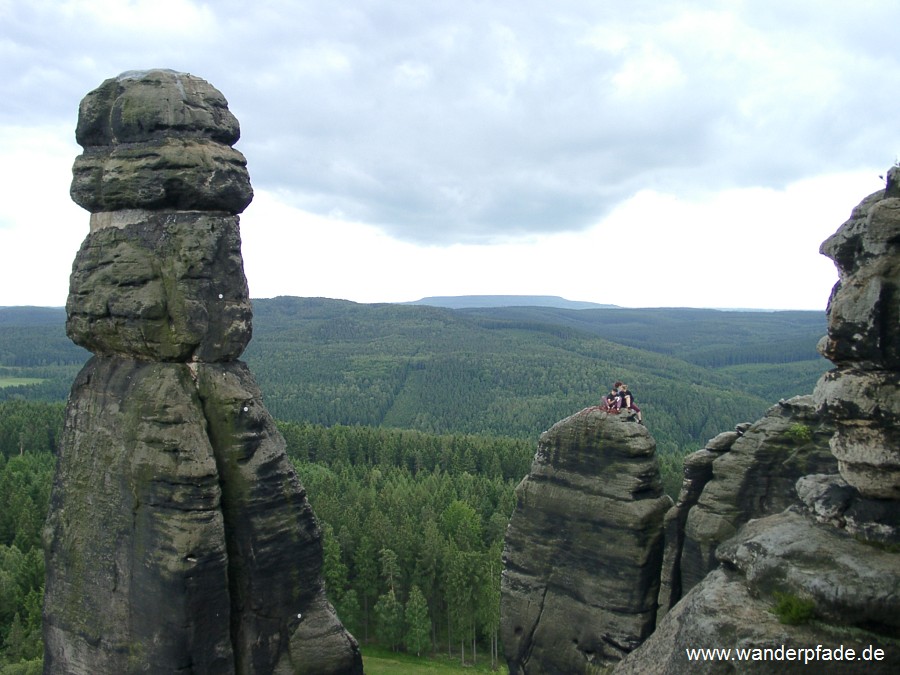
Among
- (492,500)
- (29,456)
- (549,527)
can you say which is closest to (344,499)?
(492,500)

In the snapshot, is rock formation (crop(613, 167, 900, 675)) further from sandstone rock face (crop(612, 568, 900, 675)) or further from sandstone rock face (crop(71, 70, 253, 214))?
sandstone rock face (crop(71, 70, 253, 214))

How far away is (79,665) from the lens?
1991 cm

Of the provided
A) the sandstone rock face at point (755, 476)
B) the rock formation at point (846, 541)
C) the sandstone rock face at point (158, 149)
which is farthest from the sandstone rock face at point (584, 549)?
the sandstone rock face at point (158, 149)

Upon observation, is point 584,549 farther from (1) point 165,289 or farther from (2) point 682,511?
(1) point 165,289

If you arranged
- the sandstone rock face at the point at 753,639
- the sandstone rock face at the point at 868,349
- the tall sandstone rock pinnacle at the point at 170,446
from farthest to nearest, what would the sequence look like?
the tall sandstone rock pinnacle at the point at 170,446 < the sandstone rock face at the point at 868,349 < the sandstone rock face at the point at 753,639

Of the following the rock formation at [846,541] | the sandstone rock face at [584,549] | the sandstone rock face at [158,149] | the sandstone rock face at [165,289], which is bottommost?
the sandstone rock face at [584,549]

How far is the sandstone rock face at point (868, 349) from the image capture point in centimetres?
1252

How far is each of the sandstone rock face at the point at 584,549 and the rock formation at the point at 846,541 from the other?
8631 millimetres

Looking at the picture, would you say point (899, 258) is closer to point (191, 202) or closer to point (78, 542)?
point (191, 202)

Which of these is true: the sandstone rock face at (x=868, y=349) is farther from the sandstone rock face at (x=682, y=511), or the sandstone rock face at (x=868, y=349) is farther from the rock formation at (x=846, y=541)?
the sandstone rock face at (x=682, y=511)

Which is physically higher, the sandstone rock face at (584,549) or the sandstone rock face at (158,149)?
the sandstone rock face at (158,149)

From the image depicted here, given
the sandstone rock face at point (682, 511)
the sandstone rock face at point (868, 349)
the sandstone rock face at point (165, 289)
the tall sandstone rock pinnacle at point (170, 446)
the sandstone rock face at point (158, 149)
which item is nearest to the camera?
the sandstone rock face at point (868, 349)

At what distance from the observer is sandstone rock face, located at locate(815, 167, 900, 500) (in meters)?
12.5

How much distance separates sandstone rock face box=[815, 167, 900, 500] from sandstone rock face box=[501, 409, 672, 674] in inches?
387
